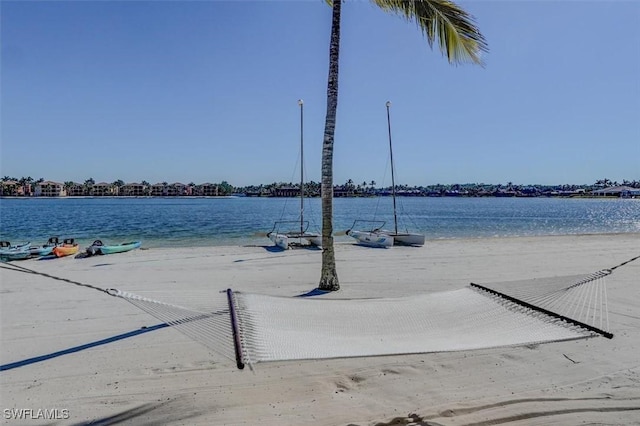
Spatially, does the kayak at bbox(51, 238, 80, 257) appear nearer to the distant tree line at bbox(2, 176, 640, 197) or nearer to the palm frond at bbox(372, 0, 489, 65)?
the palm frond at bbox(372, 0, 489, 65)

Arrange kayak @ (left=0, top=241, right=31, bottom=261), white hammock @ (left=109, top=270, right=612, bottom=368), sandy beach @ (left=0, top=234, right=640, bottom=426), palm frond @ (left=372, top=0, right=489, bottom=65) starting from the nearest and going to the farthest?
sandy beach @ (left=0, top=234, right=640, bottom=426)
white hammock @ (left=109, top=270, right=612, bottom=368)
palm frond @ (left=372, top=0, right=489, bottom=65)
kayak @ (left=0, top=241, right=31, bottom=261)

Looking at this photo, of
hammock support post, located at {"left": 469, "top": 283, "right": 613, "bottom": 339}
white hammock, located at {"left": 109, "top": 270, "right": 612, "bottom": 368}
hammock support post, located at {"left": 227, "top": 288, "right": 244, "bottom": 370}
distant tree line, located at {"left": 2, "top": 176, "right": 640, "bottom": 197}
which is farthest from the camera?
distant tree line, located at {"left": 2, "top": 176, "right": 640, "bottom": 197}

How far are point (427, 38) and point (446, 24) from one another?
36 cm

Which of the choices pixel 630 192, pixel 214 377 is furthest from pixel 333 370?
pixel 630 192

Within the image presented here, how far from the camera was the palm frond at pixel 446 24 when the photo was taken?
661cm

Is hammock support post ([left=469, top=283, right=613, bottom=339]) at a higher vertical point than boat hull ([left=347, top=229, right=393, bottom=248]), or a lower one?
higher

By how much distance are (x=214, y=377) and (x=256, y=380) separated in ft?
1.27

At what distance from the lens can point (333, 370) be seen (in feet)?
13.2

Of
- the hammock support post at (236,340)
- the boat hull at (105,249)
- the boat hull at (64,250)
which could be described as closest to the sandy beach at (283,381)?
the hammock support post at (236,340)

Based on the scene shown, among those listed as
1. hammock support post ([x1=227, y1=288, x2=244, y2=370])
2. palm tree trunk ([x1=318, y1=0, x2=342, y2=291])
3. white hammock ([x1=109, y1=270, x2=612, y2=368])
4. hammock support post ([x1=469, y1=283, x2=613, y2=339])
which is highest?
palm tree trunk ([x1=318, y1=0, x2=342, y2=291])

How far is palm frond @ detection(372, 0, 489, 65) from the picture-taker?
260 inches

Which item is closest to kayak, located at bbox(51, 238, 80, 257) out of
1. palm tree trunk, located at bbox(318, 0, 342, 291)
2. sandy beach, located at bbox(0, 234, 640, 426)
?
sandy beach, located at bbox(0, 234, 640, 426)

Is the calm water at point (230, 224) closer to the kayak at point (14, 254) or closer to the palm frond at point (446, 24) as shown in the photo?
the kayak at point (14, 254)

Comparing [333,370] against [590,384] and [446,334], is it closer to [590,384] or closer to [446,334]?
[446,334]
